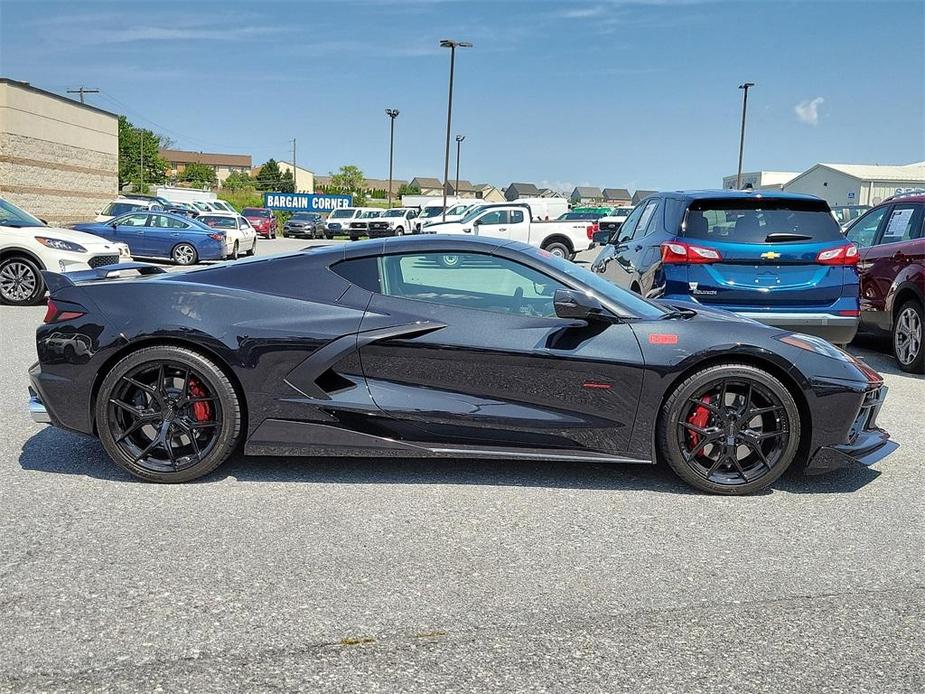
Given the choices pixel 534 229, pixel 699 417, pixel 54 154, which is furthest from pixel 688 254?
pixel 54 154

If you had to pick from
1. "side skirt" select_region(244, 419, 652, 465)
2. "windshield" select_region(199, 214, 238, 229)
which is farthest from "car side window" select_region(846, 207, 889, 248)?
"windshield" select_region(199, 214, 238, 229)

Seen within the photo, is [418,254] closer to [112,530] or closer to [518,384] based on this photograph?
[518,384]

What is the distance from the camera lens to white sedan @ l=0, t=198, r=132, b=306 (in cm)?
1225

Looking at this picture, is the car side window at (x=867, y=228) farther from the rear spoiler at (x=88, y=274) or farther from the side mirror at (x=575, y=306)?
the rear spoiler at (x=88, y=274)

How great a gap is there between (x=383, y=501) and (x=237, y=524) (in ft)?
2.38

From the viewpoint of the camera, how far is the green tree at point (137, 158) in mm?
111250

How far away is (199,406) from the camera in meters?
4.65

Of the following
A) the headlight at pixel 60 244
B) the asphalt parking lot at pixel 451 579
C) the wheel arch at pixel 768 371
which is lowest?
the asphalt parking lot at pixel 451 579

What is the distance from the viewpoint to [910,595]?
341 centimetres

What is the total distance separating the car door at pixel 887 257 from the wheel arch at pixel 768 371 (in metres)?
4.86

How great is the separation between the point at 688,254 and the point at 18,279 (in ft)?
30.9

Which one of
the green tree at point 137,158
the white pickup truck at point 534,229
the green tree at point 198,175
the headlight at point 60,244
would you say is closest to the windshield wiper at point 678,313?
the headlight at point 60,244

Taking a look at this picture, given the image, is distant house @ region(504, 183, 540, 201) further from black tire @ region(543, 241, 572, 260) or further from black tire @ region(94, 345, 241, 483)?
black tire @ region(94, 345, 241, 483)

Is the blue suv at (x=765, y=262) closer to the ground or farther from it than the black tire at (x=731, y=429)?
farther from it
